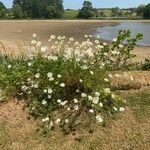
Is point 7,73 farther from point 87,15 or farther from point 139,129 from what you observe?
point 87,15

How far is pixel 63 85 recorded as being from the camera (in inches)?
268

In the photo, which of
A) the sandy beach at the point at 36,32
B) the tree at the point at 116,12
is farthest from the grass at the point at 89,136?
the tree at the point at 116,12

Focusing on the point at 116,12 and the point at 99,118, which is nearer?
the point at 99,118

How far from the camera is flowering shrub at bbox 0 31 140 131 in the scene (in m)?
6.70

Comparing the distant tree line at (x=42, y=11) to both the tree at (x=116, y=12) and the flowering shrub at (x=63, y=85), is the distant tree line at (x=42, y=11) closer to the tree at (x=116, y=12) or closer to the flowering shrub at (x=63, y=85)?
the tree at (x=116, y=12)

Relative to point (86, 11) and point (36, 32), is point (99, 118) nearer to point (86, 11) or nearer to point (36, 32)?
point (36, 32)

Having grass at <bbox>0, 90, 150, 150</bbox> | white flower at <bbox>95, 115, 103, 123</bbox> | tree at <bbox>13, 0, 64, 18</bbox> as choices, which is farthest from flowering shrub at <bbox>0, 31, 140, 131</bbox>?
tree at <bbox>13, 0, 64, 18</bbox>

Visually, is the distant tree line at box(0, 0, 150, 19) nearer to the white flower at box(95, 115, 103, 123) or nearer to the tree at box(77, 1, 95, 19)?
the tree at box(77, 1, 95, 19)

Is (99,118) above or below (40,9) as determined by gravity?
above

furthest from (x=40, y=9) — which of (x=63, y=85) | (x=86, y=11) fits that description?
(x=63, y=85)

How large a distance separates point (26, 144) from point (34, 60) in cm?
152

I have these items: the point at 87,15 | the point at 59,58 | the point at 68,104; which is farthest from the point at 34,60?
the point at 87,15

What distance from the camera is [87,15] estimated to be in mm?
118062

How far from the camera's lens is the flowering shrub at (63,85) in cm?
670
